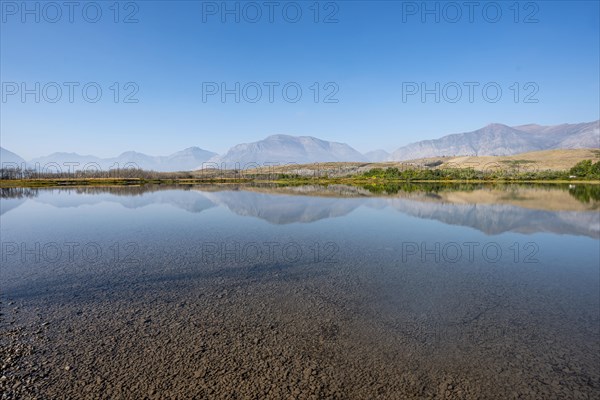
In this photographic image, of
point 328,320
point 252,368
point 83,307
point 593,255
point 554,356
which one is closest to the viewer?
point 252,368

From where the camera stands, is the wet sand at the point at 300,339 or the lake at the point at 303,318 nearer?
the wet sand at the point at 300,339

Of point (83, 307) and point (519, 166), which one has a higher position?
point (519, 166)

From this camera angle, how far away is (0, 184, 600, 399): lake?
6848mm

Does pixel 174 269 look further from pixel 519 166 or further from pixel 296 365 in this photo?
pixel 519 166

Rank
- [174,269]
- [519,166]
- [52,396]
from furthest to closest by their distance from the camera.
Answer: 1. [519,166]
2. [174,269]
3. [52,396]

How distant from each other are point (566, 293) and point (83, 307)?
57.7 feet

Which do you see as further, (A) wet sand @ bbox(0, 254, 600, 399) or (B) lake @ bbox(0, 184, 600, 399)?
(B) lake @ bbox(0, 184, 600, 399)

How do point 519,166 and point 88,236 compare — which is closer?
point 88,236

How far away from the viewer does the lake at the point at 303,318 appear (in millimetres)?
6848

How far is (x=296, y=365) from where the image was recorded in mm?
7418

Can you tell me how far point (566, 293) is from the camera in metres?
11.7

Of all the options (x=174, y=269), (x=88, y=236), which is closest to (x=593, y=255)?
(x=174, y=269)

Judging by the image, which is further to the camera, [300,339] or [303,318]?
[303,318]

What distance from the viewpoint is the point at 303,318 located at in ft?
32.1
